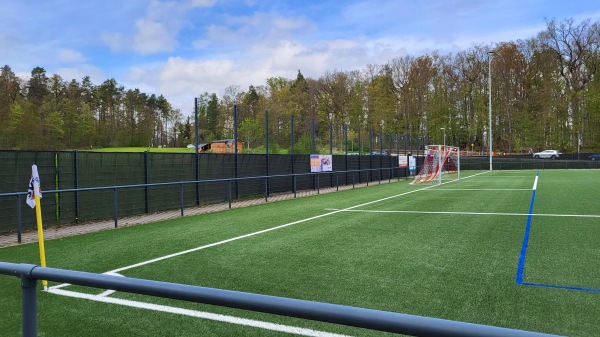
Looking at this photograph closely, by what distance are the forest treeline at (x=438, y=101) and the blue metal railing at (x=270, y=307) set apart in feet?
167

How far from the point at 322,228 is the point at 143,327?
6.06 metres

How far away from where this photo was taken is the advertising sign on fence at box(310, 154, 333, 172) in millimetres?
22828

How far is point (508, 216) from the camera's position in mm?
11227

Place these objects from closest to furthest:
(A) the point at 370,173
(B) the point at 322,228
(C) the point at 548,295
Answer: (C) the point at 548,295, (B) the point at 322,228, (A) the point at 370,173

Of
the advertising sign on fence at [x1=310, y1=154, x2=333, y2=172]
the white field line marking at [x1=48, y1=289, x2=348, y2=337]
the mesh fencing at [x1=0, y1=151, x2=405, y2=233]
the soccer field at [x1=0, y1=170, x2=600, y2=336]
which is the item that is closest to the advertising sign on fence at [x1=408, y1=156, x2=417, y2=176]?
the advertising sign on fence at [x1=310, y1=154, x2=333, y2=172]

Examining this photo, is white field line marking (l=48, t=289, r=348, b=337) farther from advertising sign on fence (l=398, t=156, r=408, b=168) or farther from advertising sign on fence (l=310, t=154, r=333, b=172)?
advertising sign on fence (l=398, t=156, r=408, b=168)

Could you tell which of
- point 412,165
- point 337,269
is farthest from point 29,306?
point 412,165

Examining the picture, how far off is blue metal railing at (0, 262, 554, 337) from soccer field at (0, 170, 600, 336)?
2.30 metres

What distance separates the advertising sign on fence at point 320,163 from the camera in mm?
22828

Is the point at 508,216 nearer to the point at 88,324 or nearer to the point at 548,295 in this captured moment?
the point at 548,295

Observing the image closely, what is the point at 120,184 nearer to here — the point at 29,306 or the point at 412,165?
the point at 29,306

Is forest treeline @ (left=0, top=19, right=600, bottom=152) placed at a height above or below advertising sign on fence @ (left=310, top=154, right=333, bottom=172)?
above

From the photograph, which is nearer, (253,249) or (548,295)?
(548,295)

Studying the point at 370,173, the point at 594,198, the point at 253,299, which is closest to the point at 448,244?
the point at 253,299
